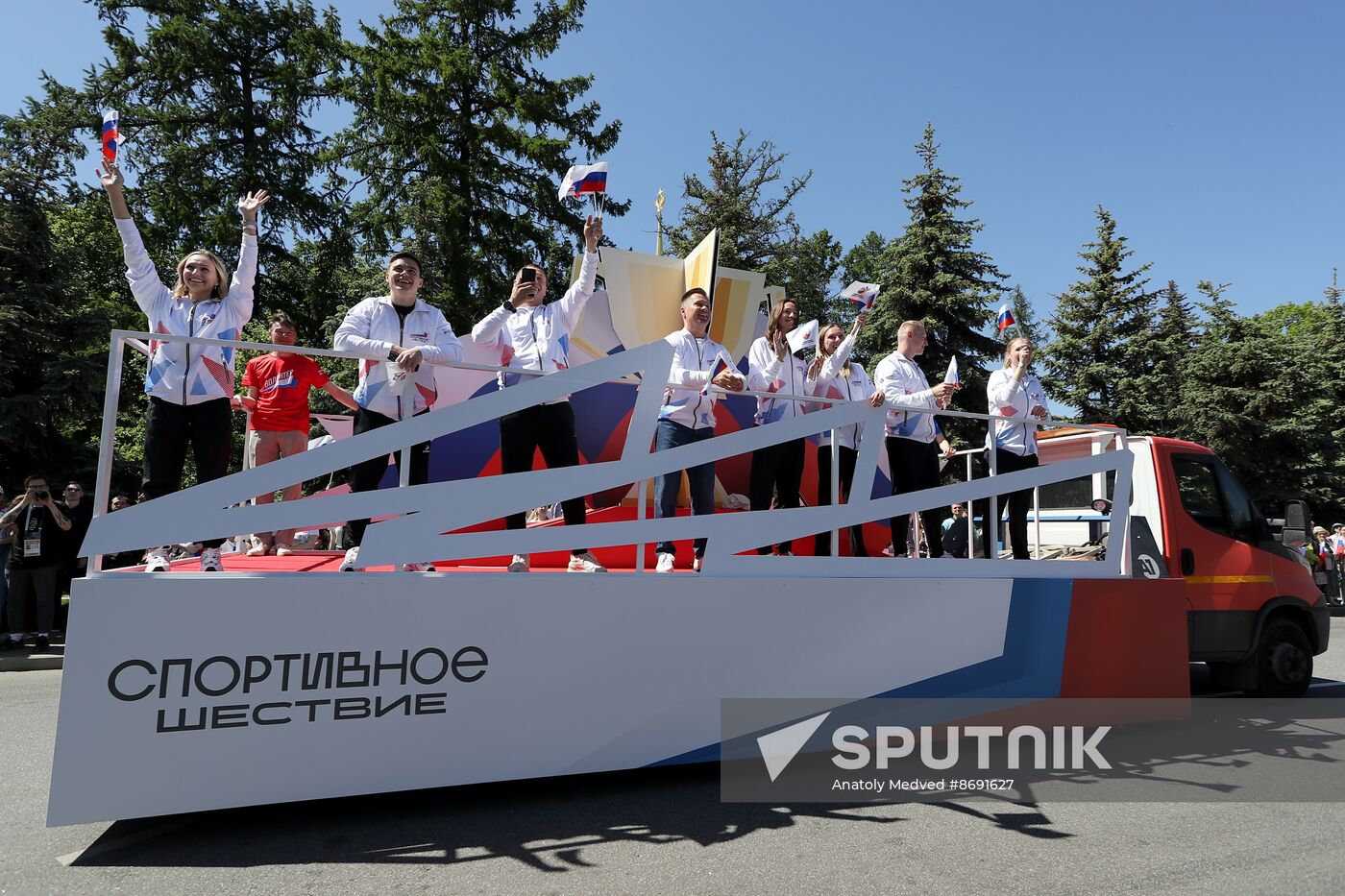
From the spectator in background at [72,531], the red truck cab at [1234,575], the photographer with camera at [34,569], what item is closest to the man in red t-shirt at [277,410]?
the photographer with camera at [34,569]

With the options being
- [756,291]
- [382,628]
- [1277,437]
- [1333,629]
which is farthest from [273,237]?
[1277,437]

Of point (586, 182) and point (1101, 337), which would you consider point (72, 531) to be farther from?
point (1101, 337)

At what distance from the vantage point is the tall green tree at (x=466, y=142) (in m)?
18.4

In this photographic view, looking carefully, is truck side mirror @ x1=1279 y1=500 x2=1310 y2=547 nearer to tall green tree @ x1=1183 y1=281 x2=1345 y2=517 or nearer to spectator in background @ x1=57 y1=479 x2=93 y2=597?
spectator in background @ x1=57 y1=479 x2=93 y2=597

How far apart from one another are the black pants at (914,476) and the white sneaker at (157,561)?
4429 millimetres

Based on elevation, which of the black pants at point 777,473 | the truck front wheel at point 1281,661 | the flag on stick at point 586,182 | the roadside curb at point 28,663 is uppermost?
the flag on stick at point 586,182

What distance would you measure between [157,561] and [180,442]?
0.62 m

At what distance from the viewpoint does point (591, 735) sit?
4270 mm

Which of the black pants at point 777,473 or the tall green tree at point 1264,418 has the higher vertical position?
the tall green tree at point 1264,418

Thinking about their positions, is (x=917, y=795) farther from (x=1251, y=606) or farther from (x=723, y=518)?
(x=1251, y=606)

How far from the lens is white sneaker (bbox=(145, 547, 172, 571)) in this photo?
391 cm

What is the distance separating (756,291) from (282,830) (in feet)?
19.8

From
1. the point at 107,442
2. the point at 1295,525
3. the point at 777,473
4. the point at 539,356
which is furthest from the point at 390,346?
the point at 1295,525

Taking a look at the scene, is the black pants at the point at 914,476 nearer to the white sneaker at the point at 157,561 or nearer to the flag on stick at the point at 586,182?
the flag on stick at the point at 586,182
